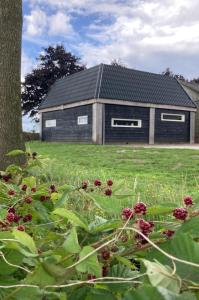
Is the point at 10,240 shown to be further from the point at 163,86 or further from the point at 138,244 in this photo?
the point at 163,86

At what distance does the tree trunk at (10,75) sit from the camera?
4.90 metres

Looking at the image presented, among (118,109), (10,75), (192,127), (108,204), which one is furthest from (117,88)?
(108,204)

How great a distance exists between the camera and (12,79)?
5098mm

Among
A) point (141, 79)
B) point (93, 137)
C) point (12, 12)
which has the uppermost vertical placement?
point (141, 79)

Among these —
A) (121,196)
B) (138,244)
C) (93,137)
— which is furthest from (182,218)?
(93,137)

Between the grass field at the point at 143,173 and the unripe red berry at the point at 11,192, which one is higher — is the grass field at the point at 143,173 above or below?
below

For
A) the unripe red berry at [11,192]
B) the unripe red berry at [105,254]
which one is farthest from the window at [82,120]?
the unripe red berry at [105,254]

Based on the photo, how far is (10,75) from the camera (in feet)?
16.8

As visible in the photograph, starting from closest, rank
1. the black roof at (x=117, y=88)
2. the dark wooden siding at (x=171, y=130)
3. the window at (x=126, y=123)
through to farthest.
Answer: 1. the window at (x=126, y=123)
2. the black roof at (x=117, y=88)
3. the dark wooden siding at (x=171, y=130)

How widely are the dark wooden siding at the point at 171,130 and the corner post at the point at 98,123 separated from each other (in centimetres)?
473

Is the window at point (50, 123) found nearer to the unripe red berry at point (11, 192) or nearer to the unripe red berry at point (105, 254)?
the unripe red berry at point (11, 192)

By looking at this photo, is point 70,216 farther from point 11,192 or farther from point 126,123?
point 126,123

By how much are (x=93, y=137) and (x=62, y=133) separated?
510 cm

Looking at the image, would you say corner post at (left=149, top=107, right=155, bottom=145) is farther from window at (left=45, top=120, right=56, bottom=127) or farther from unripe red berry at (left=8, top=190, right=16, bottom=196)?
unripe red berry at (left=8, top=190, right=16, bottom=196)
